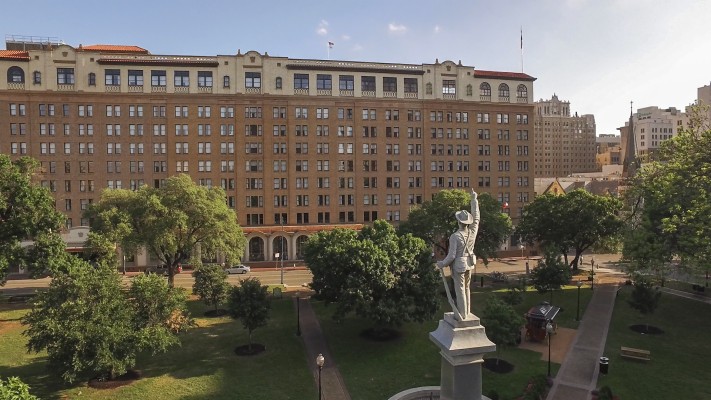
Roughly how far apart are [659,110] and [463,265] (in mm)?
223145

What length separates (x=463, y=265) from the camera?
728 inches

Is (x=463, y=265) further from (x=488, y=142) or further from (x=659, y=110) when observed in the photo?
(x=659, y=110)

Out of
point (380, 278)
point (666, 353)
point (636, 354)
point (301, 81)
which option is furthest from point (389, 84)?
point (636, 354)

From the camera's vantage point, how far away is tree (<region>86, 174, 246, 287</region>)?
43.3 m

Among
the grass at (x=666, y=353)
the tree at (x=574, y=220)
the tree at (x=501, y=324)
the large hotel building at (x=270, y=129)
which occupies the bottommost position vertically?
the grass at (x=666, y=353)

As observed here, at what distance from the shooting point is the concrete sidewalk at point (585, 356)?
1002 inches

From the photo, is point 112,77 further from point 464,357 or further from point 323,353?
point 464,357

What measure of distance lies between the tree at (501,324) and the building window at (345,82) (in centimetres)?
5351

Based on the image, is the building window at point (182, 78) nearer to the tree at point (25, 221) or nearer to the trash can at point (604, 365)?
the tree at point (25, 221)

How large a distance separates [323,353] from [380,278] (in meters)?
7.13

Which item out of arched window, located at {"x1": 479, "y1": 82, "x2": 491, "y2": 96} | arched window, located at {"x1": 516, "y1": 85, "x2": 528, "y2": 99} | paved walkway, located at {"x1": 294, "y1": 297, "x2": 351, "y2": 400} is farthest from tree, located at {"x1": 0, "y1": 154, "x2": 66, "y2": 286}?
arched window, located at {"x1": 516, "y1": 85, "x2": 528, "y2": 99}

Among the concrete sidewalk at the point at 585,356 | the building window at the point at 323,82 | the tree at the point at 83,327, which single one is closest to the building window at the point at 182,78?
the building window at the point at 323,82

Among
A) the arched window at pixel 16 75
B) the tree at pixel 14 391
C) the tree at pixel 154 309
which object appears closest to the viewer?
the tree at pixel 14 391

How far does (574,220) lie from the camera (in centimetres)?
5234
